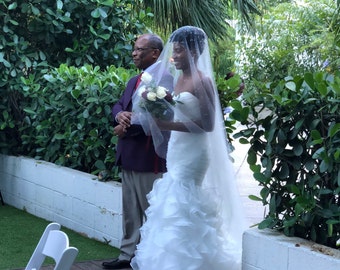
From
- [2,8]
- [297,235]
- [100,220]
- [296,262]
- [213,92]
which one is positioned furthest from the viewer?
[2,8]

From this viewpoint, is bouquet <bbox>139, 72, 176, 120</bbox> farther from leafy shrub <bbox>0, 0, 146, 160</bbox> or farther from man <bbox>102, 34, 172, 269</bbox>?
leafy shrub <bbox>0, 0, 146, 160</bbox>

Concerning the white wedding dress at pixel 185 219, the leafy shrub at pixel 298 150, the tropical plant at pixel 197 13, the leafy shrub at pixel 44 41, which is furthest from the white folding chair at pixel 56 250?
the tropical plant at pixel 197 13

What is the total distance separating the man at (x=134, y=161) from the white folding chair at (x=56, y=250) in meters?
1.94

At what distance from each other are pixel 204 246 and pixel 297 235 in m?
0.66

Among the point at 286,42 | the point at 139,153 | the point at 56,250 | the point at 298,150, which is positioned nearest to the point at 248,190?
the point at 139,153

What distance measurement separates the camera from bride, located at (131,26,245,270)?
467cm

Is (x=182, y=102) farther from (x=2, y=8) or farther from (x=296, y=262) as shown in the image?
(x=2, y=8)

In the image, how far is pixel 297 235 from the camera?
4422 mm

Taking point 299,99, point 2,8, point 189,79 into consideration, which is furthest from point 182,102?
point 2,8

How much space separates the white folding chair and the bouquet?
4.61 feet

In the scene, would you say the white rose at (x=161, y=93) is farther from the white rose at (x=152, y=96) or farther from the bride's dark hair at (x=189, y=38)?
the bride's dark hair at (x=189, y=38)

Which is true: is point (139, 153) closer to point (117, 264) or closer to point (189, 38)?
point (117, 264)

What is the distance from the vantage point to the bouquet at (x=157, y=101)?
15.4 ft

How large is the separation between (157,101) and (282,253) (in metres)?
1.35
